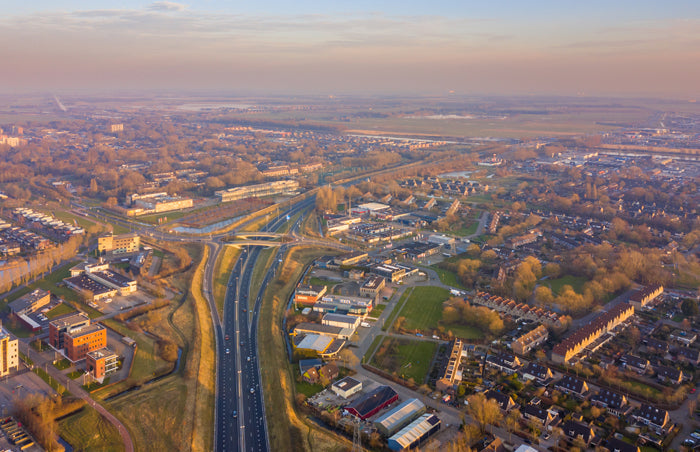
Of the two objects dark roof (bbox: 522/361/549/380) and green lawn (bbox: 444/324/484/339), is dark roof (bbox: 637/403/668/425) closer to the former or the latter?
dark roof (bbox: 522/361/549/380)

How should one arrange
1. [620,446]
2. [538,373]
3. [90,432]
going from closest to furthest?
[620,446]
[90,432]
[538,373]

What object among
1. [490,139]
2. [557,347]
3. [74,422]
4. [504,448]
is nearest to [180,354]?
[74,422]

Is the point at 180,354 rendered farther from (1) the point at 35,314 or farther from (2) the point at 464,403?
(2) the point at 464,403

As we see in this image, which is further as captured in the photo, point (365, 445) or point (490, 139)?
point (490, 139)

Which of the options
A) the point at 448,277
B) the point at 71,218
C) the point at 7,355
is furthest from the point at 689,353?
the point at 71,218

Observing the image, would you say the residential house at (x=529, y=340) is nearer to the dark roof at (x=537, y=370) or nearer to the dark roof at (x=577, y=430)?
the dark roof at (x=537, y=370)

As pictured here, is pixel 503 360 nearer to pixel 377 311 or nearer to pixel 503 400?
pixel 503 400

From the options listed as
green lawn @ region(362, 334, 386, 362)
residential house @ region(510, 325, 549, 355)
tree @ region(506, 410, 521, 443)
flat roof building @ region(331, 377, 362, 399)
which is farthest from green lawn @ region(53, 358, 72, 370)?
residential house @ region(510, 325, 549, 355)
